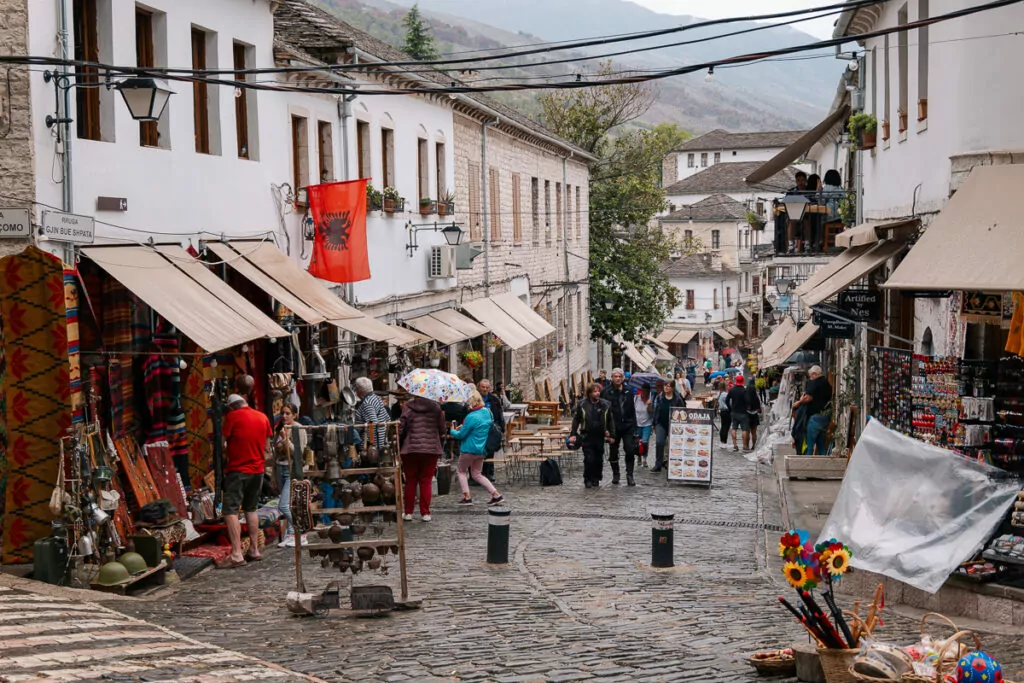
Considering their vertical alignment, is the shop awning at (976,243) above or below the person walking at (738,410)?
above

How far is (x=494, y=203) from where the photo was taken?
29469 mm

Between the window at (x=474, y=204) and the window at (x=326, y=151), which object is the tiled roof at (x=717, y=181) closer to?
the window at (x=474, y=204)

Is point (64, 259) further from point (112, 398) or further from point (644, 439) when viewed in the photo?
point (644, 439)

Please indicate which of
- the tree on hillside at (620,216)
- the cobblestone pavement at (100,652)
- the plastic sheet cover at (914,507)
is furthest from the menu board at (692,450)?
the tree on hillside at (620,216)

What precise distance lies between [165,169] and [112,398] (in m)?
2.85

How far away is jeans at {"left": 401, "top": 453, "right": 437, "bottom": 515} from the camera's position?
46.9ft

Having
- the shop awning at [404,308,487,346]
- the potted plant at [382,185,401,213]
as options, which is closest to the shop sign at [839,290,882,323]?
the shop awning at [404,308,487,346]

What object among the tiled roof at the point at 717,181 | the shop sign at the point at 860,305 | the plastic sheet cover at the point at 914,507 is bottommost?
the plastic sheet cover at the point at 914,507

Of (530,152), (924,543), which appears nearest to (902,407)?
(924,543)

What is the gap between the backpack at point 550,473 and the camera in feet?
61.5

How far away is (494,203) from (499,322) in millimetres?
4596

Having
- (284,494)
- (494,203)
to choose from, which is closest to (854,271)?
(284,494)

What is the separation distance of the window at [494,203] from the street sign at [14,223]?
1857cm

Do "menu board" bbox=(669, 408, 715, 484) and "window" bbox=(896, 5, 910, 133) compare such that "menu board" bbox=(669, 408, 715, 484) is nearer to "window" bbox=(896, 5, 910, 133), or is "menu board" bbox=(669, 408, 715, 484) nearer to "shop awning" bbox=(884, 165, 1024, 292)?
"window" bbox=(896, 5, 910, 133)
